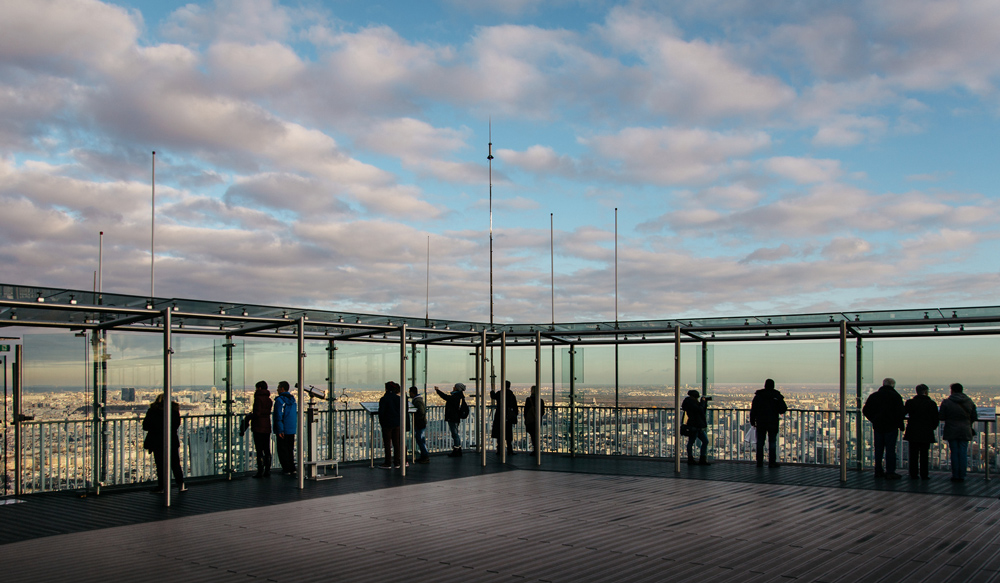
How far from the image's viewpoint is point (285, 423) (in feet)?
47.0

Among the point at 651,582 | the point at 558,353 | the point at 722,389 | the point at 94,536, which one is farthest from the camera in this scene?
the point at 558,353

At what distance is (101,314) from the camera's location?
12312mm

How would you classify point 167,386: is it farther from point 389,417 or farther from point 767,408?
point 767,408

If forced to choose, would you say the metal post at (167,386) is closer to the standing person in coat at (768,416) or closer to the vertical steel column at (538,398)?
the vertical steel column at (538,398)

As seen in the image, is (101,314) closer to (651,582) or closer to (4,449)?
(4,449)

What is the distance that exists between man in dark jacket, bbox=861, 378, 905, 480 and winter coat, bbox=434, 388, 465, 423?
844cm

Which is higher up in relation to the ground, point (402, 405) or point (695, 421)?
point (402, 405)

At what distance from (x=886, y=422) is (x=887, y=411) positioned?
0.61 feet

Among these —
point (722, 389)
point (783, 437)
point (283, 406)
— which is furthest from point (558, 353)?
point (283, 406)

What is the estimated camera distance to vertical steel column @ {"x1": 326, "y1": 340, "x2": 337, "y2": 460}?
15.8m

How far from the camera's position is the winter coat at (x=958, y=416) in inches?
492

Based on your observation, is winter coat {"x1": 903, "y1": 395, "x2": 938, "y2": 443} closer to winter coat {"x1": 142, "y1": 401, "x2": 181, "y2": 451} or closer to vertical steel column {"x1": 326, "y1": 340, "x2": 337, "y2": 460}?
vertical steel column {"x1": 326, "y1": 340, "x2": 337, "y2": 460}

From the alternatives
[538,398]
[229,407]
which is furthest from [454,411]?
[229,407]

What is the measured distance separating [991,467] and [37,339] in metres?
15.7
